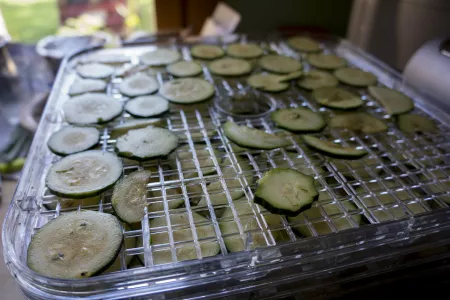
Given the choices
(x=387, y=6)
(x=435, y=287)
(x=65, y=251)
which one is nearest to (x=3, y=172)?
(x=65, y=251)

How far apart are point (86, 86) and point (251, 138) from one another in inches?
27.9

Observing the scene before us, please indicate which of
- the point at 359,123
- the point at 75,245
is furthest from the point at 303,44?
the point at 75,245

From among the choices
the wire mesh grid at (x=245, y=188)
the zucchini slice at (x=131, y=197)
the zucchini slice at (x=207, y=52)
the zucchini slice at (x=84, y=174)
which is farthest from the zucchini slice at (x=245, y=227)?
the zucchini slice at (x=207, y=52)

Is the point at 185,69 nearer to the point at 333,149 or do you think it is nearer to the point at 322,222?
the point at 333,149

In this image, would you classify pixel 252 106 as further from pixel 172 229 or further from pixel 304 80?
pixel 172 229

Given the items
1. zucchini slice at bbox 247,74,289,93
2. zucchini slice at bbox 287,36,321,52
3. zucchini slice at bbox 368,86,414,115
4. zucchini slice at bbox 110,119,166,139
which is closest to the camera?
zucchini slice at bbox 110,119,166,139

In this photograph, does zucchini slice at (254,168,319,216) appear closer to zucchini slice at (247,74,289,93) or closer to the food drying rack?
the food drying rack

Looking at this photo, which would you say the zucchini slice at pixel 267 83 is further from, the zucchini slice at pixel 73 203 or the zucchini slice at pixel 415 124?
the zucchini slice at pixel 73 203

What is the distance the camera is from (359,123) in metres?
1.37

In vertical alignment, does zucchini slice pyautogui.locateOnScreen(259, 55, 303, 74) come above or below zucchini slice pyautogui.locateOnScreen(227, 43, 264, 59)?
below

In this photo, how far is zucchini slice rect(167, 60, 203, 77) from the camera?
163 centimetres

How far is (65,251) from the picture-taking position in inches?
33.4

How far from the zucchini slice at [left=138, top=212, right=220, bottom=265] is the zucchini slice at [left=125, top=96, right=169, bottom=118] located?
1.61 ft

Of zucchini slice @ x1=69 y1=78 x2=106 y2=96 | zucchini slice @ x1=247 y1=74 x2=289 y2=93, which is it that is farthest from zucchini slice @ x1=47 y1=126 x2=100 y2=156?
zucchini slice @ x1=247 y1=74 x2=289 y2=93
